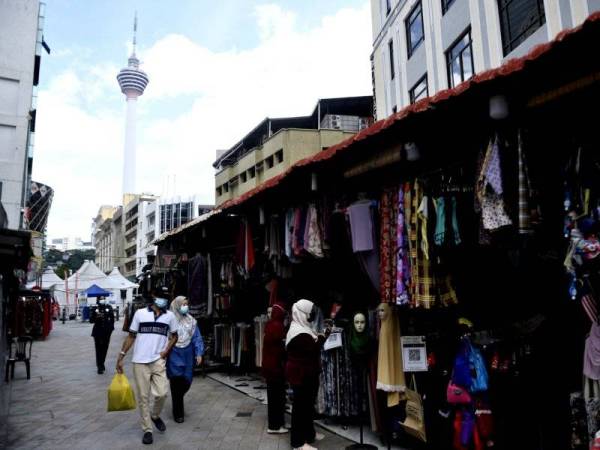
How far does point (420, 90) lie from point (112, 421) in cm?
1462

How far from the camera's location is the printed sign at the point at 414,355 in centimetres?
480

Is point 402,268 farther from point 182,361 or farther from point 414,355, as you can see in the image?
point 182,361

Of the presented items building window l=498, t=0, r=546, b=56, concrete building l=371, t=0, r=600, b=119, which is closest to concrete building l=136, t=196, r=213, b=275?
concrete building l=371, t=0, r=600, b=119

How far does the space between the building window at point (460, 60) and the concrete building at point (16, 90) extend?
1363cm

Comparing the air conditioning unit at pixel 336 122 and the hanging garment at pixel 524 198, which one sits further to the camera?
the air conditioning unit at pixel 336 122

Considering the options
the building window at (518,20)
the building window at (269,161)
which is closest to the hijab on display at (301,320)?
the building window at (518,20)

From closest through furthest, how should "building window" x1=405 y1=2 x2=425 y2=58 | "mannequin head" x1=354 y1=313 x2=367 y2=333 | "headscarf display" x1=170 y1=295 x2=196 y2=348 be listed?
"mannequin head" x1=354 y1=313 x2=367 y2=333 → "headscarf display" x1=170 y1=295 x2=196 y2=348 → "building window" x1=405 y1=2 x2=425 y2=58

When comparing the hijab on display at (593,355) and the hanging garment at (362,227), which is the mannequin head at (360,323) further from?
the hijab on display at (593,355)

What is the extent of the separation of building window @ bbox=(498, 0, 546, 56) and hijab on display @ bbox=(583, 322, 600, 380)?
1000cm

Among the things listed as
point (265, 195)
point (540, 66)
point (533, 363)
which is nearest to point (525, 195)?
point (540, 66)

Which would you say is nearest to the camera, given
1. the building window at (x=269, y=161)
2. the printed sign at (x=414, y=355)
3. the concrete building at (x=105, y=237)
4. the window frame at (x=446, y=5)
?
the printed sign at (x=414, y=355)

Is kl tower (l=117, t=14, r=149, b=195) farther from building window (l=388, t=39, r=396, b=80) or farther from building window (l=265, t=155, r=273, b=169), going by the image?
building window (l=388, t=39, r=396, b=80)

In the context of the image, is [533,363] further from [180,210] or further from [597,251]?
[180,210]

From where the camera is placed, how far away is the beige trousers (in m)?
5.90
